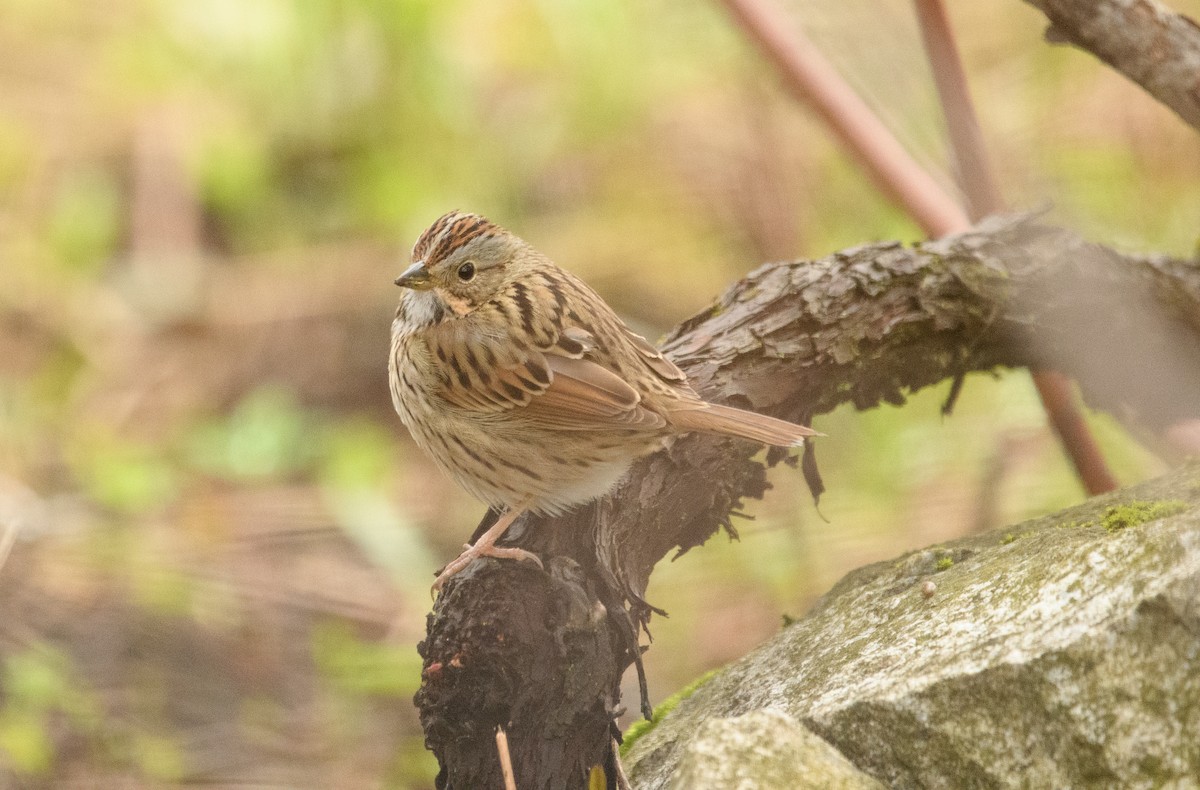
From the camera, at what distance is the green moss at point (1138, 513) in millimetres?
2477

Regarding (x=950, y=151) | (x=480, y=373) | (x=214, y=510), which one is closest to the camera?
(x=480, y=373)

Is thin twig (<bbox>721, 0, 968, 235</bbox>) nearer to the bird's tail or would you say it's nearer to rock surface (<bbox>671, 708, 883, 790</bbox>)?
the bird's tail

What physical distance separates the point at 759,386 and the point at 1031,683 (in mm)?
1156

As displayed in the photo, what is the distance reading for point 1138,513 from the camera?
2533 mm

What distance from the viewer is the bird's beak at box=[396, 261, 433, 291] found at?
10.6 feet

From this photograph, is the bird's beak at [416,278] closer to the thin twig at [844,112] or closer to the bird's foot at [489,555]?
the bird's foot at [489,555]

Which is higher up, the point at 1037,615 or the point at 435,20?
the point at 435,20

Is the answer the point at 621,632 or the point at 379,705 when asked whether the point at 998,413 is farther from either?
A: the point at 621,632

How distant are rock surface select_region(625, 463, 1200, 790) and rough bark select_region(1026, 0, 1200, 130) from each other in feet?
4.43

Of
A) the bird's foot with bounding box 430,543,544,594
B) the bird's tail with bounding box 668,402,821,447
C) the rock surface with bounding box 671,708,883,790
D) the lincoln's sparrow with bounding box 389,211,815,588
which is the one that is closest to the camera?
the rock surface with bounding box 671,708,883,790

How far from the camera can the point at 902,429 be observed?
212 inches

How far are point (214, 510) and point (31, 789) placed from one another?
65.4 inches

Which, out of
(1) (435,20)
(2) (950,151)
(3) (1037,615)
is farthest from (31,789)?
(1) (435,20)

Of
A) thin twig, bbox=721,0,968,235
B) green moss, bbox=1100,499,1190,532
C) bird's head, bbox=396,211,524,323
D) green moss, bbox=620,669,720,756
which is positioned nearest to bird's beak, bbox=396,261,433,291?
bird's head, bbox=396,211,524,323
